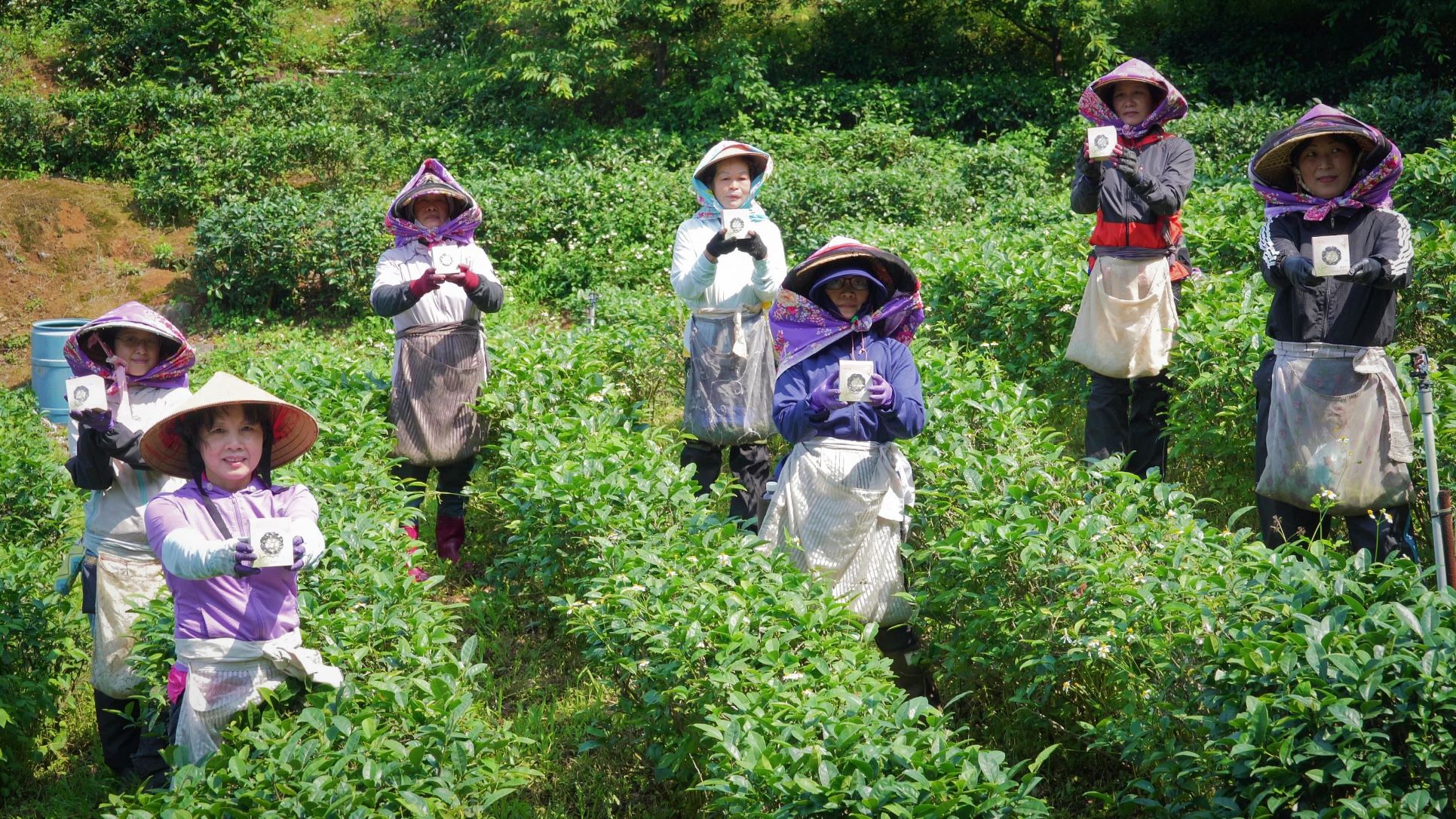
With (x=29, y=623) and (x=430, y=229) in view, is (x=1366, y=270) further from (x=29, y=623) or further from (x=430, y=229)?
(x=29, y=623)

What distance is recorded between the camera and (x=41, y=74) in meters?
17.2

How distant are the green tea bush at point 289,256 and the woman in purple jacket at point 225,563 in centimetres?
809

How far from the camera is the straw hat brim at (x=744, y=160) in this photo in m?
5.56

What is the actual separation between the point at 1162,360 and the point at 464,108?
42.8 feet

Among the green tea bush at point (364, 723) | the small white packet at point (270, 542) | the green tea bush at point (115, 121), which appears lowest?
the green tea bush at point (364, 723)

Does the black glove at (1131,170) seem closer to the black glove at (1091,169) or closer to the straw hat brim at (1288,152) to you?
the black glove at (1091,169)

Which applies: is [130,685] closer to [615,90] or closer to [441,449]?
[441,449]

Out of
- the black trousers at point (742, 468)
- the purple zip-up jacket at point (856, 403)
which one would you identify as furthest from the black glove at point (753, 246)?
the purple zip-up jacket at point (856, 403)

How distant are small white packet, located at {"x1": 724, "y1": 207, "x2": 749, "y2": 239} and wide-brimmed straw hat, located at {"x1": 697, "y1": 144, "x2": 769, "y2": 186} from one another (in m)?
0.31

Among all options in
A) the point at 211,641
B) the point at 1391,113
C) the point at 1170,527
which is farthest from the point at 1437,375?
the point at 1391,113

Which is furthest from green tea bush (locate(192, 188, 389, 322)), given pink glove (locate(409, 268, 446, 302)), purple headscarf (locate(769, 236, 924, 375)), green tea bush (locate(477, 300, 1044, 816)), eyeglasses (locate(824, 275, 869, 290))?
eyeglasses (locate(824, 275, 869, 290))

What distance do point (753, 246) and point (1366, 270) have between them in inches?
93.4

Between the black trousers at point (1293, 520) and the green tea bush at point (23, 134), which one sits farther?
the green tea bush at point (23, 134)

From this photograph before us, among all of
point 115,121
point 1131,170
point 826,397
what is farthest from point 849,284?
point 115,121
